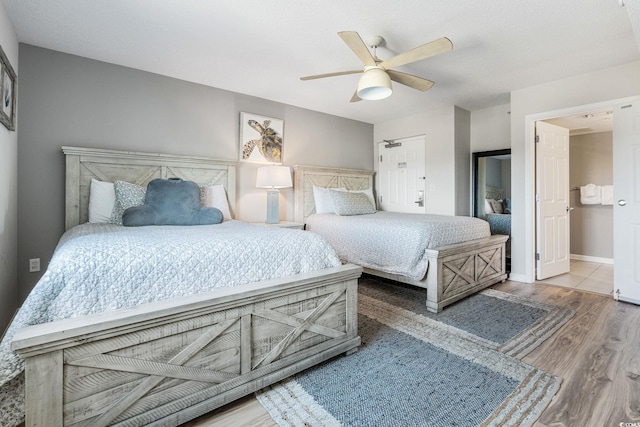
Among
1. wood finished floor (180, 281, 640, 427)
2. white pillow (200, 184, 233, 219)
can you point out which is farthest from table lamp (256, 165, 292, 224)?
wood finished floor (180, 281, 640, 427)

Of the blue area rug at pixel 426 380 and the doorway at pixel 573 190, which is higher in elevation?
the doorway at pixel 573 190

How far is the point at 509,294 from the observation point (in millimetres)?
3328

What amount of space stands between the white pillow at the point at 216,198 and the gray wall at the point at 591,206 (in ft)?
19.0

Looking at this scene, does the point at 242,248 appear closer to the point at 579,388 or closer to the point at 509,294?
the point at 579,388

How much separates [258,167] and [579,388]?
147 inches

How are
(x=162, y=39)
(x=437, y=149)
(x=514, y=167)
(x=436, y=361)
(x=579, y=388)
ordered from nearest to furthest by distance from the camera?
(x=579, y=388)
(x=436, y=361)
(x=162, y=39)
(x=514, y=167)
(x=437, y=149)

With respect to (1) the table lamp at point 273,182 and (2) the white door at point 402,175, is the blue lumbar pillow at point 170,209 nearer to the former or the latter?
(1) the table lamp at point 273,182

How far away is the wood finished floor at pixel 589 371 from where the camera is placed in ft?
4.80

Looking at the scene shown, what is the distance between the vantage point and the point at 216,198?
3459mm

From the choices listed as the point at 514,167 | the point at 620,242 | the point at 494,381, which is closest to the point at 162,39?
the point at 494,381

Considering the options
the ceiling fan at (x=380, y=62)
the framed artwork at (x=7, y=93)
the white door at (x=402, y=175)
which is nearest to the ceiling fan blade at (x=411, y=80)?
the ceiling fan at (x=380, y=62)

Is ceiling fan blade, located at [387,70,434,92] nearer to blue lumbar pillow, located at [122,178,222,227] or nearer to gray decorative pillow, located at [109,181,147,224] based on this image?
blue lumbar pillow, located at [122,178,222,227]

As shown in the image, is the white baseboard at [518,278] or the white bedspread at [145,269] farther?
the white baseboard at [518,278]

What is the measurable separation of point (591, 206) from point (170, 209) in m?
6.39
